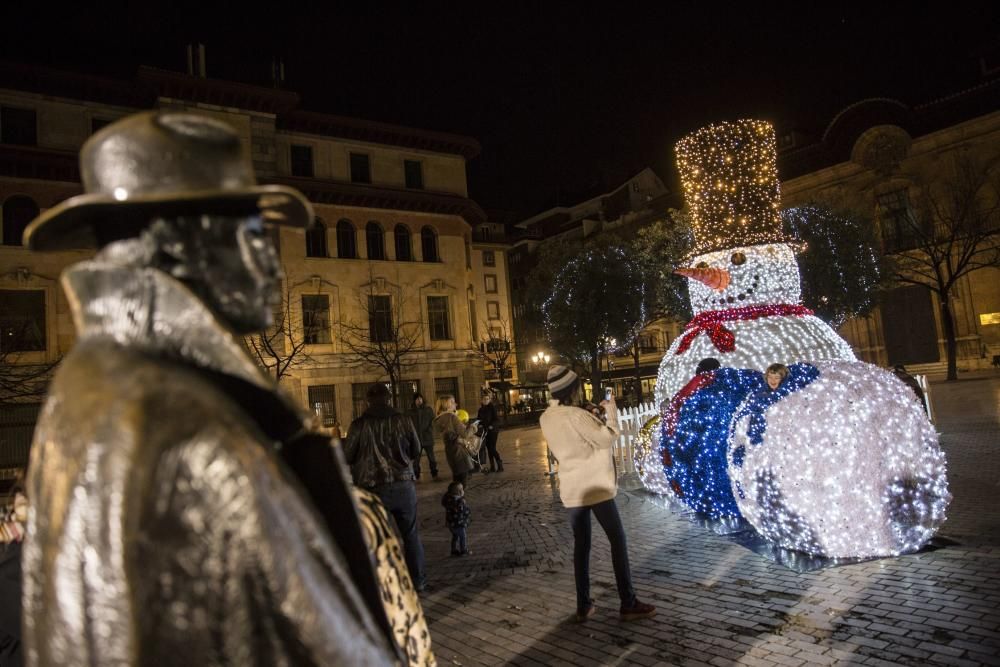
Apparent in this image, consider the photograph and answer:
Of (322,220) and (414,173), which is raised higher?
(414,173)

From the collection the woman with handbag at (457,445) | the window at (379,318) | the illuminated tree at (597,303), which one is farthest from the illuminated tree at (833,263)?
the woman with handbag at (457,445)

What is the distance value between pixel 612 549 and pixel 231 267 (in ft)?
13.4

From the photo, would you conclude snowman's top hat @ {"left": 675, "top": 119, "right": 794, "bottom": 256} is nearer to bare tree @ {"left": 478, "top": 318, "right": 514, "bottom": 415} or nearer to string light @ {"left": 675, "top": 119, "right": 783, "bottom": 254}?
string light @ {"left": 675, "top": 119, "right": 783, "bottom": 254}

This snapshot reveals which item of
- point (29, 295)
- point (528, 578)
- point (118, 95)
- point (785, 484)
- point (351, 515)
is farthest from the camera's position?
point (118, 95)

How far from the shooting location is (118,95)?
25.4 m

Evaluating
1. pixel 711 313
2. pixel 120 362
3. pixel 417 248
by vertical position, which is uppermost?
pixel 417 248

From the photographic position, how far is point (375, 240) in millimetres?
31109

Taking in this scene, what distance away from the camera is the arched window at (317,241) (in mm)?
28984

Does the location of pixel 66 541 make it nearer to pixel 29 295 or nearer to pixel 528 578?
pixel 528 578

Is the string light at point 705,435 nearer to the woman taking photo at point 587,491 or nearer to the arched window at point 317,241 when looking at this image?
the woman taking photo at point 587,491

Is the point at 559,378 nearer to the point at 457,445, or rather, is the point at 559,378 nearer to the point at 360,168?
the point at 457,445

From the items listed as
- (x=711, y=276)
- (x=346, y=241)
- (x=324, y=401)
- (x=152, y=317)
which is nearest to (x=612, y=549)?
(x=711, y=276)

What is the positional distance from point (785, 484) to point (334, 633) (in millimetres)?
5069

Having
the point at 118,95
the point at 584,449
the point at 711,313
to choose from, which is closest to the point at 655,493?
the point at 711,313
